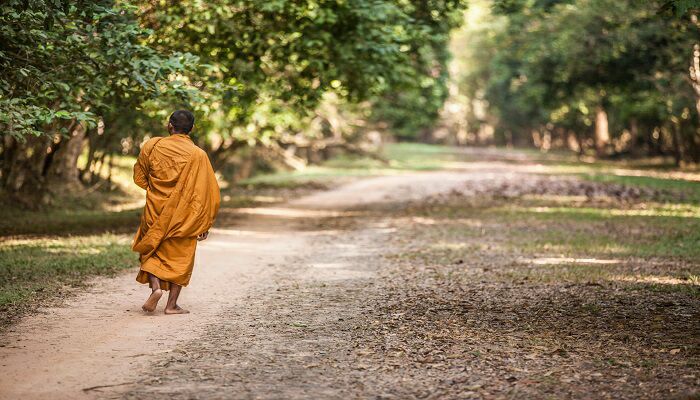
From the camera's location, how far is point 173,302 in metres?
8.59

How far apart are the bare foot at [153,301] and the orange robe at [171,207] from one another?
0.09 m

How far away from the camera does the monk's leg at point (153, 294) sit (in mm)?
8383

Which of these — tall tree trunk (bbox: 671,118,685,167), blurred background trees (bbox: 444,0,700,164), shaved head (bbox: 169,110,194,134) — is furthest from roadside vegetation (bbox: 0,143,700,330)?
tall tree trunk (bbox: 671,118,685,167)

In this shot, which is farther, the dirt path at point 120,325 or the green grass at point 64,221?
the green grass at point 64,221

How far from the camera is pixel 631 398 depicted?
18.9 feet

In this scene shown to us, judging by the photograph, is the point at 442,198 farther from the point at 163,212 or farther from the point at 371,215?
the point at 163,212

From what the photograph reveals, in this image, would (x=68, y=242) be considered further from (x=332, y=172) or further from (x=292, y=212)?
(x=332, y=172)

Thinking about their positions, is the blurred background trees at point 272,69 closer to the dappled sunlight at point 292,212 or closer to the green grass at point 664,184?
the dappled sunlight at point 292,212

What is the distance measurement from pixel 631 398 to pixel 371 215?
600 inches

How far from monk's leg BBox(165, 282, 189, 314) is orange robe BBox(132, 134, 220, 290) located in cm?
10

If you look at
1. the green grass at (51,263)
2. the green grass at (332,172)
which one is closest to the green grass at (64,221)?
the green grass at (51,263)

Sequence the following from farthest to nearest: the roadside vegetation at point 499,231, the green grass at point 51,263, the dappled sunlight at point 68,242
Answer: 1. the dappled sunlight at point 68,242
2. the roadside vegetation at point 499,231
3. the green grass at point 51,263

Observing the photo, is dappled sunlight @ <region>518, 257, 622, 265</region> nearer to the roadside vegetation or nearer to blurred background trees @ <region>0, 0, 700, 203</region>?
the roadside vegetation

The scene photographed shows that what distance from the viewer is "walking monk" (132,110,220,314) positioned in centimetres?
825
